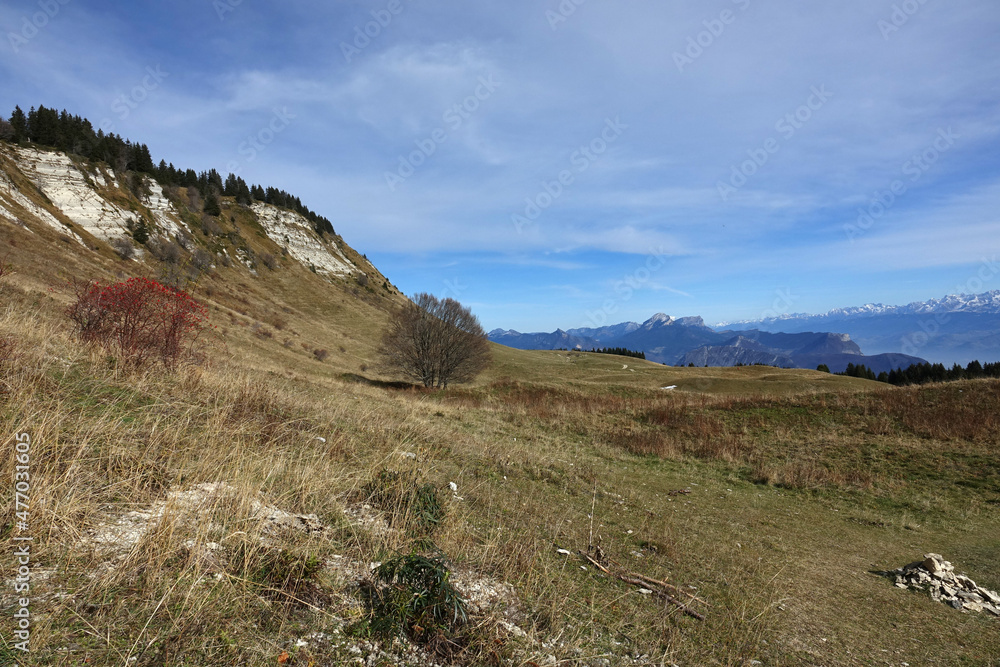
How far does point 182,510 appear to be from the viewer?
3.46m

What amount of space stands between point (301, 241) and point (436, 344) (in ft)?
261

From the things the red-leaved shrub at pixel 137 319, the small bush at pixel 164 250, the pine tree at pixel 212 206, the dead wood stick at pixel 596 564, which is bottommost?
the dead wood stick at pixel 596 564

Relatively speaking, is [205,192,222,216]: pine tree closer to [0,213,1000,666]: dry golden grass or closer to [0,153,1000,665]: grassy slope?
[0,153,1000,665]: grassy slope

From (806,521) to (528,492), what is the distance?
699 cm

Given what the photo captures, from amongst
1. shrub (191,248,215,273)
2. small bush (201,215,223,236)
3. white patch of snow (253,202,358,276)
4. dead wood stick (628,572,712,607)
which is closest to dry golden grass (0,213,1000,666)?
dead wood stick (628,572,712,607)

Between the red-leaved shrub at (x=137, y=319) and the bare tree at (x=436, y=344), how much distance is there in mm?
27413

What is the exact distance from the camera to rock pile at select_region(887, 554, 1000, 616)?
5834 mm

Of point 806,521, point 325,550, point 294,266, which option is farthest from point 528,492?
point 294,266

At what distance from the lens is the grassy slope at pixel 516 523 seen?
2.81 metres

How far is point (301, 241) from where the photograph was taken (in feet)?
331

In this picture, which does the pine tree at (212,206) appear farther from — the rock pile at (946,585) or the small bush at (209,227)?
the rock pile at (946,585)

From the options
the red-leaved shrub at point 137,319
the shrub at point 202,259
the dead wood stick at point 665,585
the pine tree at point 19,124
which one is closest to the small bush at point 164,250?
the shrub at point 202,259

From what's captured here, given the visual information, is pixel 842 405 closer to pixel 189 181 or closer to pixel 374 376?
pixel 374 376

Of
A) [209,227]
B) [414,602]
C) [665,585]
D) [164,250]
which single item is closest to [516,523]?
[665,585]
